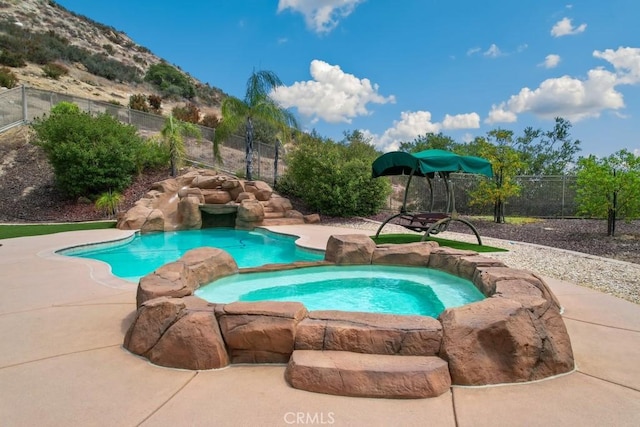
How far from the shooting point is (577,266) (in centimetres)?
595

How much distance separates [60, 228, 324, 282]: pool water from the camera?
7004 mm

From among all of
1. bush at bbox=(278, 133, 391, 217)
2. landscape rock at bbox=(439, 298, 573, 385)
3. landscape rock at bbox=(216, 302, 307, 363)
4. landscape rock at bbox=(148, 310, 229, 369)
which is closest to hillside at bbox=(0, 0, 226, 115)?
bush at bbox=(278, 133, 391, 217)

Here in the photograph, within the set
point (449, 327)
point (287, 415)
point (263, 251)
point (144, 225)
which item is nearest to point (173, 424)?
point (287, 415)

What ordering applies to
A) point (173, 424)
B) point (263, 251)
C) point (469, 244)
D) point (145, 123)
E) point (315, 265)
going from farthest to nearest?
1. point (145, 123)
2. point (263, 251)
3. point (469, 244)
4. point (315, 265)
5. point (173, 424)

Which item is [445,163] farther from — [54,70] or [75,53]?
[75,53]

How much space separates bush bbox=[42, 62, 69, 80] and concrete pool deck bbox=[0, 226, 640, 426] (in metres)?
29.4

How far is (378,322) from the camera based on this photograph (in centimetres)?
266

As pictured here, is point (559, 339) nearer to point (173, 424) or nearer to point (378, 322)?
point (378, 322)

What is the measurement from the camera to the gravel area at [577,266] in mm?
4805

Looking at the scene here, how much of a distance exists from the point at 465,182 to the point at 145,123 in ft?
54.3

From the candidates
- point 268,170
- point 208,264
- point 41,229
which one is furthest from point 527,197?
point 41,229

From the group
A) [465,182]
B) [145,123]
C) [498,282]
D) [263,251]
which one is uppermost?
[145,123]

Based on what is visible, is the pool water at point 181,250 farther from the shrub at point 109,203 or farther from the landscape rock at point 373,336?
the landscape rock at point 373,336

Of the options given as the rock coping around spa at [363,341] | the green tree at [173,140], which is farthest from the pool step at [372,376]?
the green tree at [173,140]
